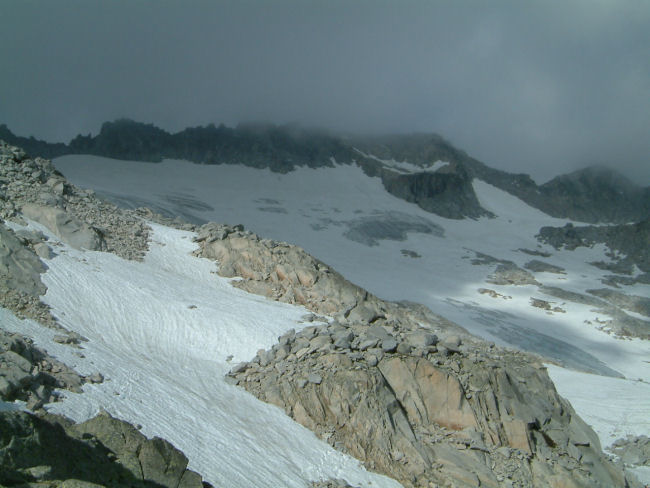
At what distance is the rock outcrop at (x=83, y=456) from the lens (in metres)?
7.11

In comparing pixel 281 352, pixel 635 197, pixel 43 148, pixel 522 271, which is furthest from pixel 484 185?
pixel 281 352

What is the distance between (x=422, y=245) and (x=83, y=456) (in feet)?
334

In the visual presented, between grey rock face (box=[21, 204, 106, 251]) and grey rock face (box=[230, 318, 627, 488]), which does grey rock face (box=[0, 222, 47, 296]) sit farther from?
grey rock face (box=[230, 318, 627, 488])

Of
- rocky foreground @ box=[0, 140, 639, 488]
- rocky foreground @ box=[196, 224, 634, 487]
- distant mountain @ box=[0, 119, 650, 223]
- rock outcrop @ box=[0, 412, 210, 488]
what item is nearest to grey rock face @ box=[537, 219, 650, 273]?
distant mountain @ box=[0, 119, 650, 223]

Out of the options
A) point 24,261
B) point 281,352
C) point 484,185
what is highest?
point 484,185

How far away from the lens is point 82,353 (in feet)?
55.1

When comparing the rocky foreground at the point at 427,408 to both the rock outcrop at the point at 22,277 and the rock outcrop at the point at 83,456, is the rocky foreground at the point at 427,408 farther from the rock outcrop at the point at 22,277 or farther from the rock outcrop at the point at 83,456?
the rock outcrop at the point at 83,456

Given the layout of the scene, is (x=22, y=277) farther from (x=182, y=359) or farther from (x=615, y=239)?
(x=615, y=239)

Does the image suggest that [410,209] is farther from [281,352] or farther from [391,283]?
[281,352]

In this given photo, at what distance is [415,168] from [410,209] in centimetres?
4280

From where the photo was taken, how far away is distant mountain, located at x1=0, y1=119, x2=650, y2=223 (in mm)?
142000

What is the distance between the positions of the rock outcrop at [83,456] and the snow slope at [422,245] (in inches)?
977

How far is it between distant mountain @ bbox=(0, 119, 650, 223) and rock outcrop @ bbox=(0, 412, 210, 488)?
134 metres

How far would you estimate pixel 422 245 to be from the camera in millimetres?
107688
